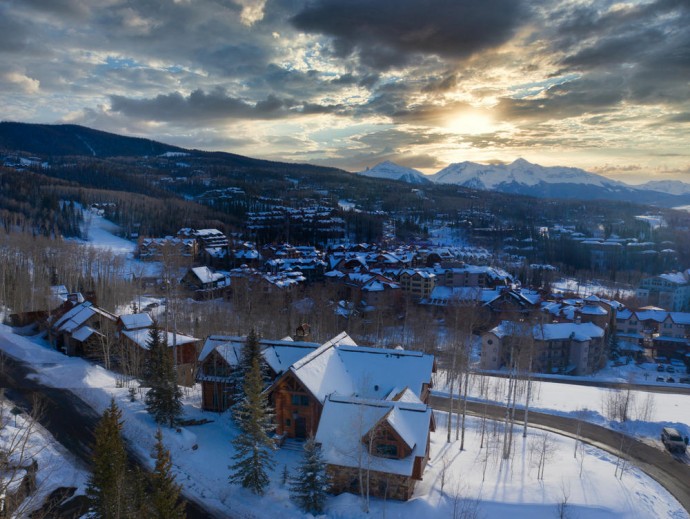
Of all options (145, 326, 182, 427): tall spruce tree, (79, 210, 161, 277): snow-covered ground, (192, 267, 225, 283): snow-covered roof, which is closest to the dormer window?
(145, 326, 182, 427): tall spruce tree

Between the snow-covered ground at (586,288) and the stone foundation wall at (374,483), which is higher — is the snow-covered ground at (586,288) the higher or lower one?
the lower one

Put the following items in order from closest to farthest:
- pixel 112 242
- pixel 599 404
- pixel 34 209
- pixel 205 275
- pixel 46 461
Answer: pixel 46 461, pixel 599 404, pixel 205 275, pixel 112 242, pixel 34 209

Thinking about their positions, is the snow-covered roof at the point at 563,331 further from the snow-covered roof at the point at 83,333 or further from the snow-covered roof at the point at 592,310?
the snow-covered roof at the point at 83,333

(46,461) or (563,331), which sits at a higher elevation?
(46,461)

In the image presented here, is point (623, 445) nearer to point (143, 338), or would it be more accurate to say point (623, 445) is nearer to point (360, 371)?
point (360, 371)

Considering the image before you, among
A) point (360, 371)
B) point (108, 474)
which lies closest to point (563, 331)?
point (360, 371)

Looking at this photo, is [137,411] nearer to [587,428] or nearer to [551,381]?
[587,428]

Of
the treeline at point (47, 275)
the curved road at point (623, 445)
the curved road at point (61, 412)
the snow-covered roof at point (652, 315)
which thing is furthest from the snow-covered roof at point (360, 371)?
the snow-covered roof at point (652, 315)
